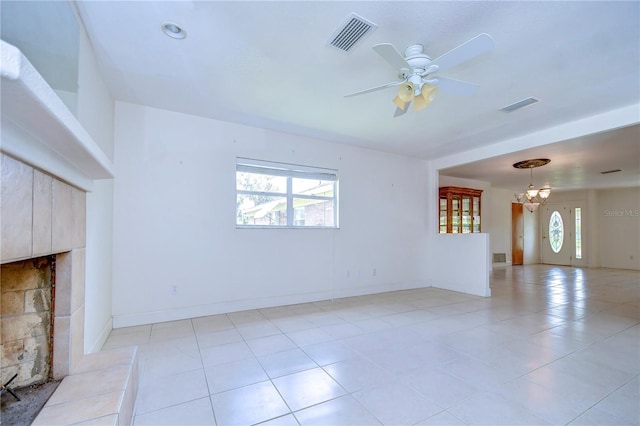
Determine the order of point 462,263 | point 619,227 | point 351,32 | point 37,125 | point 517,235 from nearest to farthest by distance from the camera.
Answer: point 37,125
point 351,32
point 462,263
point 619,227
point 517,235

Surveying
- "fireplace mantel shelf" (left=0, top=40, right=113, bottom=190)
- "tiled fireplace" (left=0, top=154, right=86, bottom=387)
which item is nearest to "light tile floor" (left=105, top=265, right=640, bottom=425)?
"tiled fireplace" (left=0, top=154, right=86, bottom=387)

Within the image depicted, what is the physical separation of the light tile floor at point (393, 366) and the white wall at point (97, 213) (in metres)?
0.38

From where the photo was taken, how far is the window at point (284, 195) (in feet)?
13.4

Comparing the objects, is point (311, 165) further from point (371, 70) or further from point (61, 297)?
point (61, 297)

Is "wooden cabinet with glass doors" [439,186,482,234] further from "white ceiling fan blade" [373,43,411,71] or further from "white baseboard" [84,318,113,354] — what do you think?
"white baseboard" [84,318,113,354]

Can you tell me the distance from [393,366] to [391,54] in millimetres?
2401

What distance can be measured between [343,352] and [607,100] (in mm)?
3919

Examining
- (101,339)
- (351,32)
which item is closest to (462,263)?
(351,32)

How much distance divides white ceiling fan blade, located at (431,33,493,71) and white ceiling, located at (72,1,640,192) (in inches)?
9.0

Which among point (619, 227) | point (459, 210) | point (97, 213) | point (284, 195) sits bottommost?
point (619, 227)

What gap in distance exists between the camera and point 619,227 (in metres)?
8.84

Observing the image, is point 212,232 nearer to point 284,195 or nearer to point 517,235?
point 284,195

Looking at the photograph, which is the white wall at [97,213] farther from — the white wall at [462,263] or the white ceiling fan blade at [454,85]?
the white wall at [462,263]

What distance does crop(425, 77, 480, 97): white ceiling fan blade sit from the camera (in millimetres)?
2288
